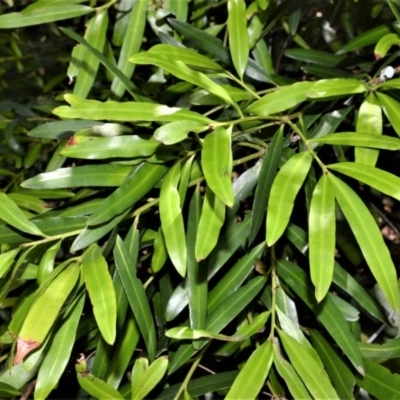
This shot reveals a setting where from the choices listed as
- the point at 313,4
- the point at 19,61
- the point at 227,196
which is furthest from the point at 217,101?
the point at 19,61

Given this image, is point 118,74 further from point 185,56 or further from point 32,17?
point 32,17

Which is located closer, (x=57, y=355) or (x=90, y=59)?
(x=57, y=355)

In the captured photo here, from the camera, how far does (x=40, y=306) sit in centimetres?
51

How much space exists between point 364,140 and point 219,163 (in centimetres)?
17

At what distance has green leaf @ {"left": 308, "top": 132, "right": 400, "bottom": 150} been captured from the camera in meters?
0.52

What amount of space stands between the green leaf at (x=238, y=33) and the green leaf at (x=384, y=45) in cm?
17

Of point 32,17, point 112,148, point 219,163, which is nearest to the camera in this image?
point 219,163

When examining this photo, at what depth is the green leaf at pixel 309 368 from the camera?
20.6 inches

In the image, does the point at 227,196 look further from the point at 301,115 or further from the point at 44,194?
the point at 44,194

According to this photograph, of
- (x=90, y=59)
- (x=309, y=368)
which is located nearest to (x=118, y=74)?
(x=90, y=59)

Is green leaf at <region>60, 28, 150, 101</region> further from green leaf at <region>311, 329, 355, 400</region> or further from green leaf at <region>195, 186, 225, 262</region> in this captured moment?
green leaf at <region>311, 329, 355, 400</region>

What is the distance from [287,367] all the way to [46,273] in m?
0.30

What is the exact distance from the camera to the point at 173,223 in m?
0.55

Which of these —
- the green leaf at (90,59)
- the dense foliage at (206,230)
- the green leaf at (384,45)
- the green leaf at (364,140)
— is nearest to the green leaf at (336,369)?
the dense foliage at (206,230)
